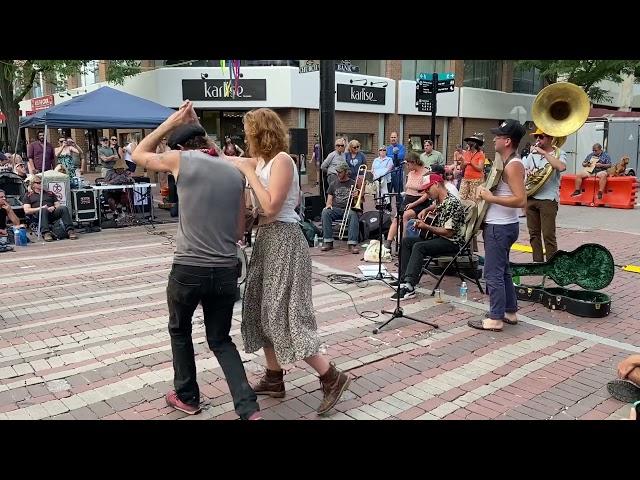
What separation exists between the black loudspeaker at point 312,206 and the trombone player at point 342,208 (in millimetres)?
1197

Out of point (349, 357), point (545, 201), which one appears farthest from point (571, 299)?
point (349, 357)

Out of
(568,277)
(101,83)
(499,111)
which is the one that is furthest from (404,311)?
(499,111)

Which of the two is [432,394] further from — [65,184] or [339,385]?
[65,184]

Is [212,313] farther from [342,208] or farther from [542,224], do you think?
[342,208]

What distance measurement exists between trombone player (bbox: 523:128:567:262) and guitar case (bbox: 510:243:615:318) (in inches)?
40.8

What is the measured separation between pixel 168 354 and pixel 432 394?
7.37 ft

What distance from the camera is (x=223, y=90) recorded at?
1911cm

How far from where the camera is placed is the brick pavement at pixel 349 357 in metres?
3.69

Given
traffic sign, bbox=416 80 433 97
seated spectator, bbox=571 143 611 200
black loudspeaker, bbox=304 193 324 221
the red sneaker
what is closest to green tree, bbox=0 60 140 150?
traffic sign, bbox=416 80 433 97

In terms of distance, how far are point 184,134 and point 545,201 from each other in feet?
16.5

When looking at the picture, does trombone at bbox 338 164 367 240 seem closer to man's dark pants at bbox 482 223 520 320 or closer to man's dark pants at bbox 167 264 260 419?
man's dark pants at bbox 482 223 520 320

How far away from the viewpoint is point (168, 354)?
4621 mm

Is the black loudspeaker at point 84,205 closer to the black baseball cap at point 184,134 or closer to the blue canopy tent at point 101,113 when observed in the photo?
the blue canopy tent at point 101,113

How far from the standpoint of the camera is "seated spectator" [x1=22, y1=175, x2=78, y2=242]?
1009 centimetres
